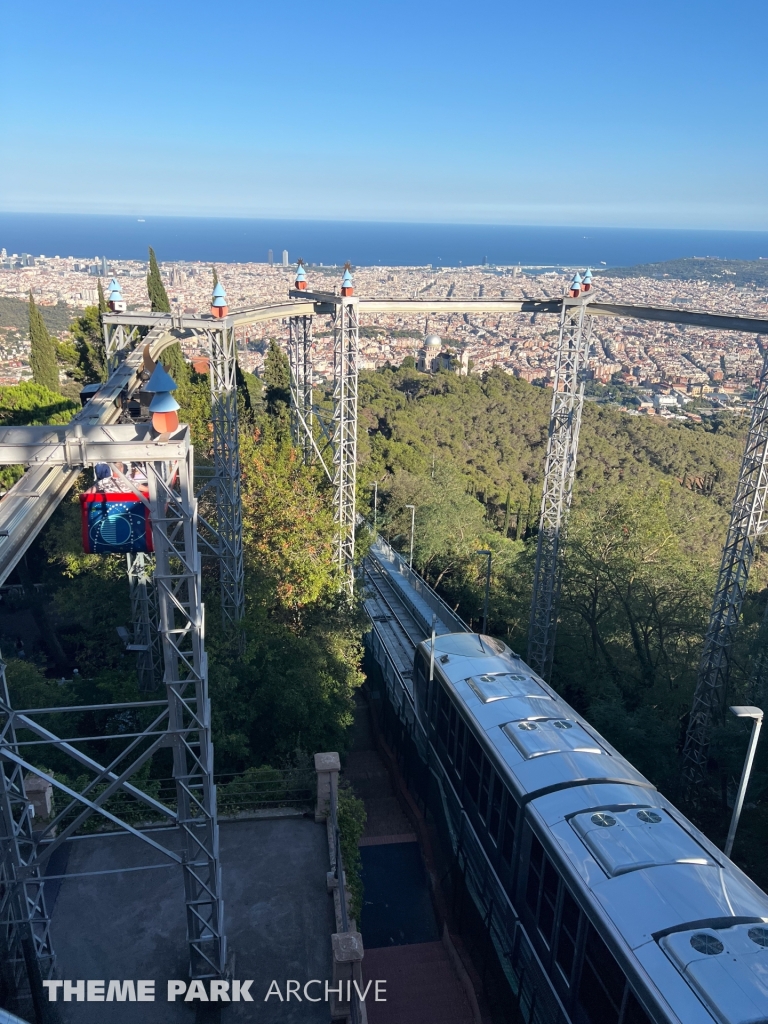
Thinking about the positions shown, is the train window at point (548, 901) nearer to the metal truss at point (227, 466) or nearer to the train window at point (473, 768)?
the train window at point (473, 768)

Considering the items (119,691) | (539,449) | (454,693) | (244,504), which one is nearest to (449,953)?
(454,693)

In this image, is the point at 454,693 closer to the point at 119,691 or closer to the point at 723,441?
the point at 119,691

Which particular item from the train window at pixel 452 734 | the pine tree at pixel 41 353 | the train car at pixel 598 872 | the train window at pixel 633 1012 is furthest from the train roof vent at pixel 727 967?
the pine tree at pixel 41 353

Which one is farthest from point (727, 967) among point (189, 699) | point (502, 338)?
point (502, 338)

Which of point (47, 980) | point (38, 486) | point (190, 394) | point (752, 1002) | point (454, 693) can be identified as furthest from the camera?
point (190, 394)

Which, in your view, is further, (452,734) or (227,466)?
(227,466)

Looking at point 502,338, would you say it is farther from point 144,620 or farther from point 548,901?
point 548,901

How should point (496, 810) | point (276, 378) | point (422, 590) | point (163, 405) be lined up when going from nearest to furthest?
point (163, 405) → point (496, 810) → point (422, 590) → point (276, 378)
